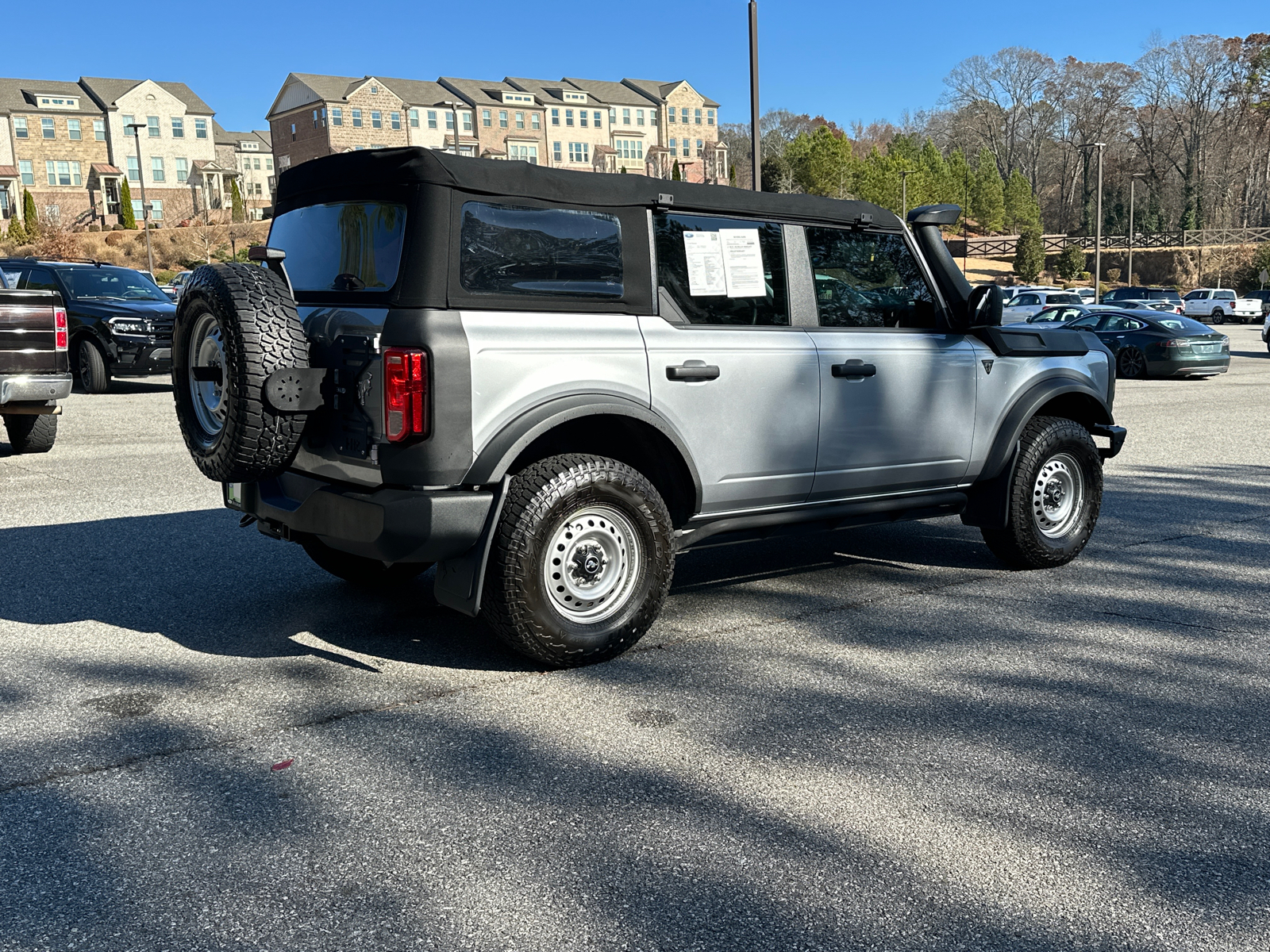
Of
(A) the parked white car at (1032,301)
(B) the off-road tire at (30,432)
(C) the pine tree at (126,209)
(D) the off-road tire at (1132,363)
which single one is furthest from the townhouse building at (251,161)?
(B) the off-road tire at (30,432)

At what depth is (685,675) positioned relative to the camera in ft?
15.4

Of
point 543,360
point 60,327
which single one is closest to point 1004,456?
point 543,360

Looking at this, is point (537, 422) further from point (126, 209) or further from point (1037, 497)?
point (126, 209)

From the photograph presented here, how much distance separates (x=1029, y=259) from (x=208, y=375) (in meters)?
73.7

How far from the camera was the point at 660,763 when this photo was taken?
3.79 m

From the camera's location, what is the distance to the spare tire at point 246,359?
14.3ft

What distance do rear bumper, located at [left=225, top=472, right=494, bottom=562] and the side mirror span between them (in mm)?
2833

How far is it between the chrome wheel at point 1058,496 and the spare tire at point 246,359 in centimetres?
401

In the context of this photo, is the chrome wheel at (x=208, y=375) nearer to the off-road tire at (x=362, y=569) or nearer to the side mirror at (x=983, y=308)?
the off-road tire at (x=362, y=569)

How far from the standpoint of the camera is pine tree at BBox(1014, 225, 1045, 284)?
72.2m

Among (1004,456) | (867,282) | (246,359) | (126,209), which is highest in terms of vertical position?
(126,209)

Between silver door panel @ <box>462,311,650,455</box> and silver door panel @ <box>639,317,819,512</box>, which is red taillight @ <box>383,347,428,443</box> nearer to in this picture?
silver door panel @ <box>462,311,650,455</box>

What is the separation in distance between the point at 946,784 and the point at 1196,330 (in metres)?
20.2

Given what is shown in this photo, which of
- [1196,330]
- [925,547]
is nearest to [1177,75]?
[1196,330]
